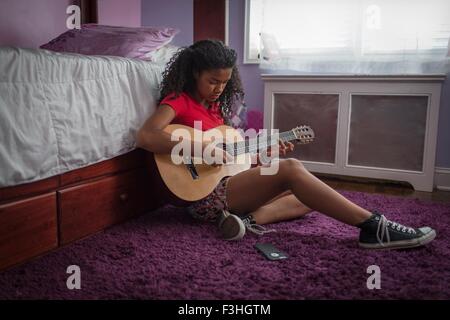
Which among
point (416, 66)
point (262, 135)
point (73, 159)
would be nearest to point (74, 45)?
point (73, 159)

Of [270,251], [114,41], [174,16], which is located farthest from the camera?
[174,16]

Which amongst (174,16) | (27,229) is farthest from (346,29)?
(27,229)

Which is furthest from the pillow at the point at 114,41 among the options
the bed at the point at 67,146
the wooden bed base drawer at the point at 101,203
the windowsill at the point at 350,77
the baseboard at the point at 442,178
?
the baseboard at the point at 442,178

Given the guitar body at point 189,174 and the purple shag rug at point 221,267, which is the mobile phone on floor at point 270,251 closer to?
the purple shag rug at point 221,267

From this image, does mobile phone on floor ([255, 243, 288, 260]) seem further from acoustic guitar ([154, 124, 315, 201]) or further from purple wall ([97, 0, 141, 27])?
purple wall ([97, 0, 141, 27])

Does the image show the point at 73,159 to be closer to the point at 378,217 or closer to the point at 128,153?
the point at 128,153

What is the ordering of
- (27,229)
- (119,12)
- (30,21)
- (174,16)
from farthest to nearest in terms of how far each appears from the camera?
(174,16)
(119,12)
(30,21)
(27,229)

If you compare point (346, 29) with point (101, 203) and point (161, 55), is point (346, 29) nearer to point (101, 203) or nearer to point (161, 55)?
point (161, 55)

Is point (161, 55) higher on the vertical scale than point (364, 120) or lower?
higher

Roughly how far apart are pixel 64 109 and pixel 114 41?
1.99 ft

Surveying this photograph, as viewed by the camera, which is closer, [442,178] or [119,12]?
[442,178]

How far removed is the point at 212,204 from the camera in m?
1.42

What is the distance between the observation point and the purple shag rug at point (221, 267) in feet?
3.21
